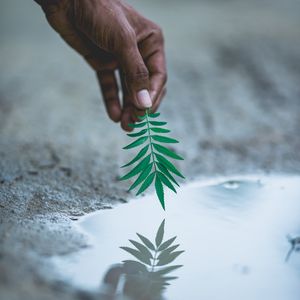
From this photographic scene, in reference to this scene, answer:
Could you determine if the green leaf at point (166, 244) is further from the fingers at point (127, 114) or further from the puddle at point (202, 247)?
the fingers at point (127, 114)

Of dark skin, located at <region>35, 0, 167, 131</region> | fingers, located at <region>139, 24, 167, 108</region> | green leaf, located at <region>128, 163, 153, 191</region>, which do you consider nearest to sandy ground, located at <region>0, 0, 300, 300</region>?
green leaf, located at <region>128, 163, 153, 191</region>

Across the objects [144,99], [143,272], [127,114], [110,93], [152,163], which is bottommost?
[143,272]

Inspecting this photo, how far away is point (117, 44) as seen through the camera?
2.15 meters

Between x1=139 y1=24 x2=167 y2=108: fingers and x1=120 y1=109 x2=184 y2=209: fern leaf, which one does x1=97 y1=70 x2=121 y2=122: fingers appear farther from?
x1=120 y1=109 x2=184 y2=209: fern leaf

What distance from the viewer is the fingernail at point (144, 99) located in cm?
213

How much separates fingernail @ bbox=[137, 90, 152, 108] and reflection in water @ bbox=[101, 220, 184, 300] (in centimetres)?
56

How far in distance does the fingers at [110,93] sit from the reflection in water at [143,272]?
0.77 meters

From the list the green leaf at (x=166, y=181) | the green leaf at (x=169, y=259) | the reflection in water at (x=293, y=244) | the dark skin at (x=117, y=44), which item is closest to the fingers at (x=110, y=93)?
the dark skin at (x=117, y=44)

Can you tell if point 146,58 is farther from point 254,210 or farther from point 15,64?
point 15,64

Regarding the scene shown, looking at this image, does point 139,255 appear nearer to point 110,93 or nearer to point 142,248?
point 142,248

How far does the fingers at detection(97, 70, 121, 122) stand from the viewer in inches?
101

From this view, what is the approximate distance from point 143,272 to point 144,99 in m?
0.76

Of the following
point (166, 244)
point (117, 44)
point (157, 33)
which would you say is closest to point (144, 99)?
point (117, 44)

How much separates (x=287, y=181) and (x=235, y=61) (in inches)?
74.9
